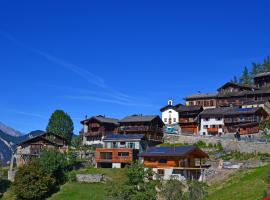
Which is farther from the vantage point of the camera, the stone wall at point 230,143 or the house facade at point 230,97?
the house facade at point 230,97

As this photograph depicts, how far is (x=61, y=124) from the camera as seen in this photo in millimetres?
121125

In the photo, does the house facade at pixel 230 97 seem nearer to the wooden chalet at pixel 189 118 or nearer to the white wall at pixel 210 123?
the wooden chalet at pixel 189 118

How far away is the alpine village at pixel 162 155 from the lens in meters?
53.4

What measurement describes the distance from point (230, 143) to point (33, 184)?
128 ft

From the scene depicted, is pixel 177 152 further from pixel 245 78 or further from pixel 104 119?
pixel 245 78

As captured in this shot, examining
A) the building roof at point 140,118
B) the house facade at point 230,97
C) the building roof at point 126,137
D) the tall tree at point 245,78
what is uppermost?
the tall tree at point 245,78

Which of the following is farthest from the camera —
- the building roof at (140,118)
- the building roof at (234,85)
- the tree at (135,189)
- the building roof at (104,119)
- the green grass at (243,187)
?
the building roof at (234,85)

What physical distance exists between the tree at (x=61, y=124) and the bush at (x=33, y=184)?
134ft

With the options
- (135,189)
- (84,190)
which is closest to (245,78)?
(84,190)

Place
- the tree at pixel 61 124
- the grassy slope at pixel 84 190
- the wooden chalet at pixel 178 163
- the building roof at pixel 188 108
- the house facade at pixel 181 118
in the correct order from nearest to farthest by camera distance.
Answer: the grassy slope at pixel 84 190
the wooden chalet at pixel 178 163
the house facade at pixel 181 118
the building roof at pixel 188 108
the tree at pixel 61 124

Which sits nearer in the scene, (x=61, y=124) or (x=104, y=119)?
(x=104, y=119)

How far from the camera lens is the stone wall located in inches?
3100

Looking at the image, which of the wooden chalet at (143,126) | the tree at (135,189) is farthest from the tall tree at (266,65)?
the tree at (135,189)

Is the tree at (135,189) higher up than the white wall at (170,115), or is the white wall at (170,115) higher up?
the white wall at (170,115)
